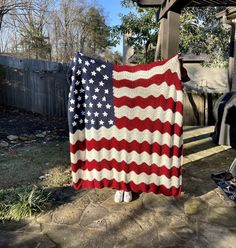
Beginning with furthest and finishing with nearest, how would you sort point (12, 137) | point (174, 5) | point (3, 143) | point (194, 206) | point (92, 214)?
point (12, 137) < point (3, 143) < point (174, 5) < point (194, 206) < point (92, 214)

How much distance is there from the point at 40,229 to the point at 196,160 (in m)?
2.91

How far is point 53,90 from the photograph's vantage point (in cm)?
936

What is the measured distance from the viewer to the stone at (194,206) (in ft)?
11.4

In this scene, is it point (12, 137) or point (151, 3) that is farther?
point (12, 137)

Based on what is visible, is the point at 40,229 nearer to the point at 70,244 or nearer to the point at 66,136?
the point at 70,244

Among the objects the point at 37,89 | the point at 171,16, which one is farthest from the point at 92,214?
the point at 37,89

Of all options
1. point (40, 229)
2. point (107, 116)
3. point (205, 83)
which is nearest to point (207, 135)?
point (107, 116)

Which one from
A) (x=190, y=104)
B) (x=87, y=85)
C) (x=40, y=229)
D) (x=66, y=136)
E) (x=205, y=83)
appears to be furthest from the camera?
(x=205, y=83)

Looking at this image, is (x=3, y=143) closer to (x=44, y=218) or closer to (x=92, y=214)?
(x=44, y=218)

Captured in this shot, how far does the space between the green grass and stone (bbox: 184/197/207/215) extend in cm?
144

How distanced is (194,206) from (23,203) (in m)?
1.76

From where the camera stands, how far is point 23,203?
3.37m

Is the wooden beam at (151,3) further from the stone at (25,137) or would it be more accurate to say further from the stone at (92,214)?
the stone at (25,137)

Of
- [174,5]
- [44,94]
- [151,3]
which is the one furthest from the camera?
[44,94]
